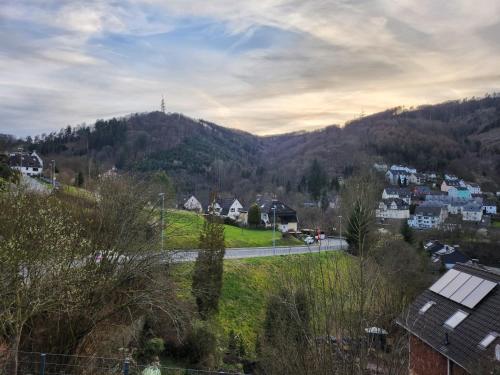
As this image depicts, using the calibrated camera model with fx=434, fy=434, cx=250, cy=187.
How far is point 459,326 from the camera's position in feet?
43.8

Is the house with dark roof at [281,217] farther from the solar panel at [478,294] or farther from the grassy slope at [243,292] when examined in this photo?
the solar panel at [478,294]

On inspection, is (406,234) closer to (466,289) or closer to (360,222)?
(466,289)

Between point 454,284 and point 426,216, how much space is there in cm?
8400

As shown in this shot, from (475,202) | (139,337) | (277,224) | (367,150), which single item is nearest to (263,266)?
(139,337)

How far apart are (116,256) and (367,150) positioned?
430 feet

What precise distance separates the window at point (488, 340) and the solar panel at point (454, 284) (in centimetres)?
348

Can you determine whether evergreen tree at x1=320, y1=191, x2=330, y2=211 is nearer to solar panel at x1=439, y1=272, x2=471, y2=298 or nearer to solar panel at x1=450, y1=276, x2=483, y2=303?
solar panel at x1=439, y1=272, x2=471, y2=298

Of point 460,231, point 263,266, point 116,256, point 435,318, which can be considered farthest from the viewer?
point 460,231

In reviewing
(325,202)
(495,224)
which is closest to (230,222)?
(325,202)

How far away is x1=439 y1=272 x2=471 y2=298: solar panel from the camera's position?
15573mm

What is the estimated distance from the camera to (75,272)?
1074cm

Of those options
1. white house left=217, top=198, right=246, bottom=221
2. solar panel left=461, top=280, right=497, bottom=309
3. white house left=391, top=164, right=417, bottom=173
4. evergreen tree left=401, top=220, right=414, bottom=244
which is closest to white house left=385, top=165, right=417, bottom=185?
white house left=391, top=164, right=417, bottom=173

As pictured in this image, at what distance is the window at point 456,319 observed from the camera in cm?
1355

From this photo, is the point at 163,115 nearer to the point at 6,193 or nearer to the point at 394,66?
the point at 394,66
